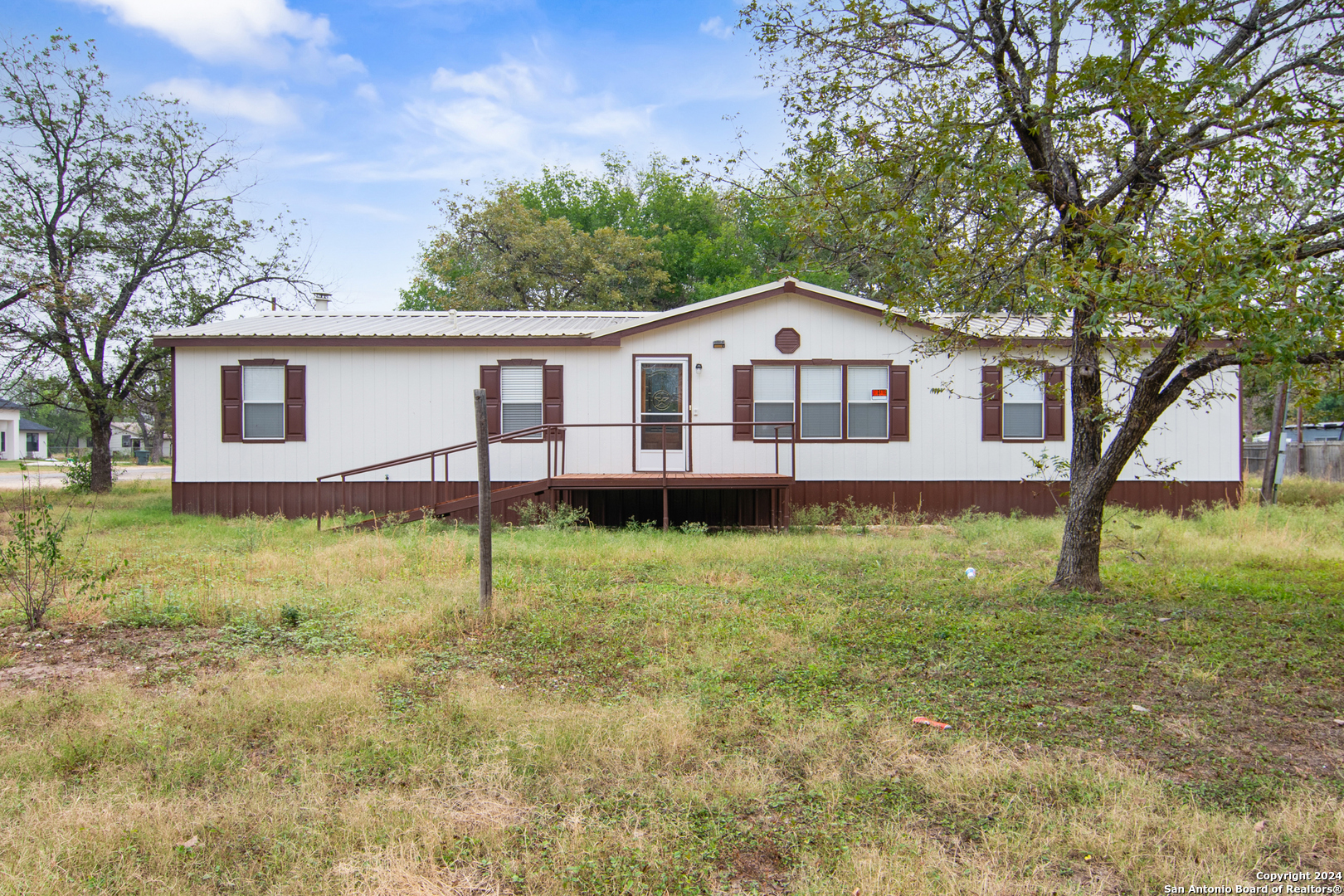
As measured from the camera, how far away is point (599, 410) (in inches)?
502

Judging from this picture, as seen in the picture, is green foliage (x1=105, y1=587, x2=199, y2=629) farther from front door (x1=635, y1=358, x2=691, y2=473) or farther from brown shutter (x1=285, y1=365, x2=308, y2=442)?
front door (x1=635, y1=358, x2=691, y2=473)

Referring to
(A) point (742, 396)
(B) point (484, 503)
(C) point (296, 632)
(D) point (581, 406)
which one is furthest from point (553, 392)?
(C) point (296, 632)

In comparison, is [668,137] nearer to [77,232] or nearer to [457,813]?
[77,232]

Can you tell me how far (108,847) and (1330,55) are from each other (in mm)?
8510

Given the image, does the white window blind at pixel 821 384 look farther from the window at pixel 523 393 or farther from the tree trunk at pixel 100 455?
the tree trunk at pixel 100 455

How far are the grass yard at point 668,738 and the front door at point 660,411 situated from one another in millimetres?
5316

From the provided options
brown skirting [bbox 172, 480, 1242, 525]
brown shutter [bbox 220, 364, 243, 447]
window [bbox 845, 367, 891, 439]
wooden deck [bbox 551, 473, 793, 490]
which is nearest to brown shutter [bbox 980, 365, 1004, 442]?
brown skirting [bbox 172, 480, 1242, 525]

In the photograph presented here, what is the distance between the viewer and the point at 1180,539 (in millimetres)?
9984

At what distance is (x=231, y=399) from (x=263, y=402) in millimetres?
499

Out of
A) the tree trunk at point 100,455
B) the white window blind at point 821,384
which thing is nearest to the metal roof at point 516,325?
the white window blind at point 821,384

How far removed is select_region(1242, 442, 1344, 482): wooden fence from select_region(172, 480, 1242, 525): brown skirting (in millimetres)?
9423

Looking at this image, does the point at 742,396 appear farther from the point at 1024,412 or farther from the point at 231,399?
the point at 231,399

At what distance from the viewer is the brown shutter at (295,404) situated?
12789mm

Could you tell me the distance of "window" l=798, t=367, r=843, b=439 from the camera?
12.8 meters
